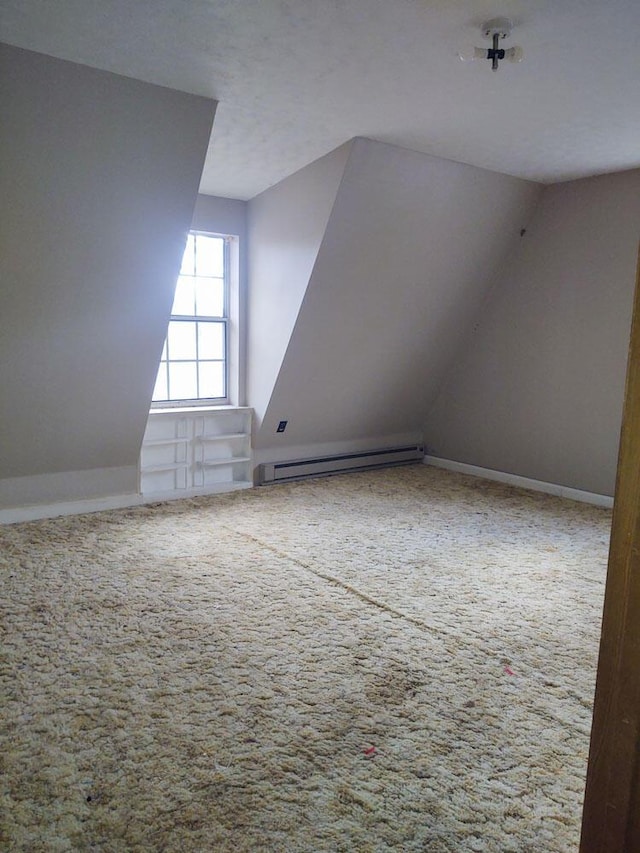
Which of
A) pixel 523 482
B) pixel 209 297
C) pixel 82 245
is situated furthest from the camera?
pixel 523 482

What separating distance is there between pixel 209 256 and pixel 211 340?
2.32 feet

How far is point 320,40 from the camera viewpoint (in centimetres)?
267

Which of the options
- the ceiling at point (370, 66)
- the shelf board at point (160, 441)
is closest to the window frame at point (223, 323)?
the shelf board at point (160, 441)

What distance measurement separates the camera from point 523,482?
225 inches

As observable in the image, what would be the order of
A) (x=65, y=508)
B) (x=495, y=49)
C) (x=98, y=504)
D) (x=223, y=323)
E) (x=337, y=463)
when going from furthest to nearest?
(x=337, y=463) < (x=223, y=323) < (x=98, y=504) < (x=65, y=508) < (x=495, y=49)

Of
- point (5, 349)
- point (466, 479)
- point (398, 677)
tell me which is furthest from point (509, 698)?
point (466, 479)

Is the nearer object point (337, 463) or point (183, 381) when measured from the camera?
point (183, 381)

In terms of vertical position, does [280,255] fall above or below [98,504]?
above

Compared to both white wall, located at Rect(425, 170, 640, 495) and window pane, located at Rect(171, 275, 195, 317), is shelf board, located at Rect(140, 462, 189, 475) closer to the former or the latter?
window pane, located at Rect(171, 275, 195, 317)

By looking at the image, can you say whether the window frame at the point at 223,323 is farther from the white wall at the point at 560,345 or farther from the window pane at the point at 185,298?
the white wall at the point at 560,345

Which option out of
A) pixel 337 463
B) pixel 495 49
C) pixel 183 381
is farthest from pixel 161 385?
pixel 495 49

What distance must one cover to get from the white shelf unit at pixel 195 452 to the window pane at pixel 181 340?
50 cm

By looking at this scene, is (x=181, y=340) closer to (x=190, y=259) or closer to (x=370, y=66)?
(x=190, y=259)

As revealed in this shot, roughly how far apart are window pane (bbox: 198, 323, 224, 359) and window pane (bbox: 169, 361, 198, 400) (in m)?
0.14
